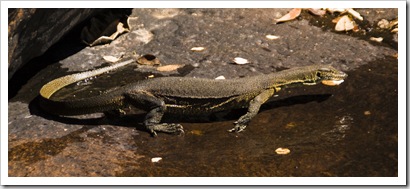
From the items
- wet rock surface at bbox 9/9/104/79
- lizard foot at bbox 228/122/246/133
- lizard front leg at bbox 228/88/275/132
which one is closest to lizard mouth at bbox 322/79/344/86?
lizard front leg at bbox 228/88/275/132

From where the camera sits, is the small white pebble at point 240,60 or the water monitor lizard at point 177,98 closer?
the water monitor lizard at point 177,98

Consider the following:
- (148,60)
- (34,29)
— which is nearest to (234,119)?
(148,60)

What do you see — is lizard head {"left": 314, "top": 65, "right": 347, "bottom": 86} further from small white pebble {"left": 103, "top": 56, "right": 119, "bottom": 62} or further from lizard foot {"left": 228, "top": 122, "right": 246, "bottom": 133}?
small white pebble {"left": 103, "top": 56, "right": 119, "bottom": 62}

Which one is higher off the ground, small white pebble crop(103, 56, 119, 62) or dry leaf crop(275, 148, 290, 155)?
small white pebble crop(103, 56, 119, 62)

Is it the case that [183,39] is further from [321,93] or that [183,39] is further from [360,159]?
[360,159]

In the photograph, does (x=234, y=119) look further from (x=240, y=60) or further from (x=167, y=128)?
(x=240, y=60)

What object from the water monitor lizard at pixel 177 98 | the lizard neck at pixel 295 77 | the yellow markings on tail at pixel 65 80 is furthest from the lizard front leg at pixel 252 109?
the yellow markings on tail at pixel 65 80

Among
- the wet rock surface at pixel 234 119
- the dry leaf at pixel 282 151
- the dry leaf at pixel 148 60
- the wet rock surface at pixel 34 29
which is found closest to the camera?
the wet rock surface at pixel 234 119

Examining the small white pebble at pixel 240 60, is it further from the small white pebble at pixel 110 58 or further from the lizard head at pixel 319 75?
the small white pebble at pixel 110 58

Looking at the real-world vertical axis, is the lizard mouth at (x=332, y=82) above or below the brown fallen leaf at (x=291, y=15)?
below
